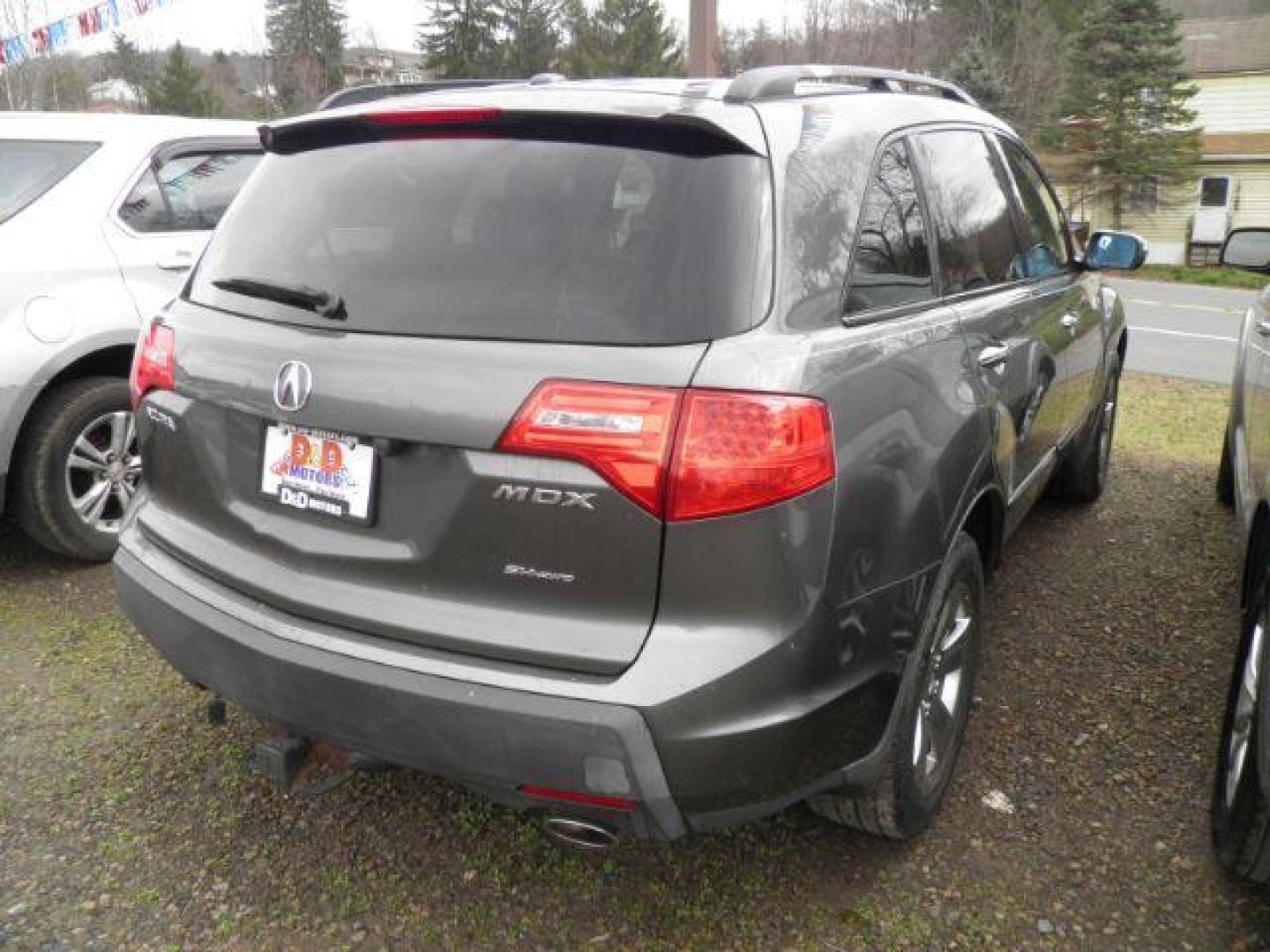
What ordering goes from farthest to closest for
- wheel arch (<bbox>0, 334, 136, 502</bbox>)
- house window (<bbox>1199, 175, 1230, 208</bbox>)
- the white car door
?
1. house window (<bbox>1199, 175, 1230, 208</bbox>)
2. the white car door
3. wheel arch (<bbox>0, 334, 136, 502</bbox>)

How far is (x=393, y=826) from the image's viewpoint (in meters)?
2.61

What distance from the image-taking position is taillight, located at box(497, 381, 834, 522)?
69.6 inches

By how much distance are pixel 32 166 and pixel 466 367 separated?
336cm

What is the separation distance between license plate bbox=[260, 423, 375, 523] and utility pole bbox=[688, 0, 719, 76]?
19.8ft

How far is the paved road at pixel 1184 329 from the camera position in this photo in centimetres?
1117

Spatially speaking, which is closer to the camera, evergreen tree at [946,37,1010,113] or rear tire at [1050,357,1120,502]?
rear tire at [1050,357,1120,502]

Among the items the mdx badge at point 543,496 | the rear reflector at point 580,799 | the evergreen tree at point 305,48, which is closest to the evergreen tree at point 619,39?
the evergreen tree at point 305,48

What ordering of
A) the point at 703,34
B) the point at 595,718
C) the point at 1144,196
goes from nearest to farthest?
the point at 595,718
the point at 703,34
the point at 1144,196

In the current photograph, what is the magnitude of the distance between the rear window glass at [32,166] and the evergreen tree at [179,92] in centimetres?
4716

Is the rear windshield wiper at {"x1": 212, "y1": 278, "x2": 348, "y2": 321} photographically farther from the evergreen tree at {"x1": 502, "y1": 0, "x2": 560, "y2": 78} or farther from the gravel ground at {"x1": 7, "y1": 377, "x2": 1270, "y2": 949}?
the evergreen tree at {"x1": 502, "y1": 0, "x2": 560, "y2": 78}

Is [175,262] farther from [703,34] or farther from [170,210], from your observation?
[703,34]

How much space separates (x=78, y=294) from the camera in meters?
4.06

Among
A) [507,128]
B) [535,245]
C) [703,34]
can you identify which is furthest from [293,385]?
[703,34]

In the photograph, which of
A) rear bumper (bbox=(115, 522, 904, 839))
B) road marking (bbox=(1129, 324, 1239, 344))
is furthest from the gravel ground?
road marking (bbox=(1129, 324, 1239, 344))
